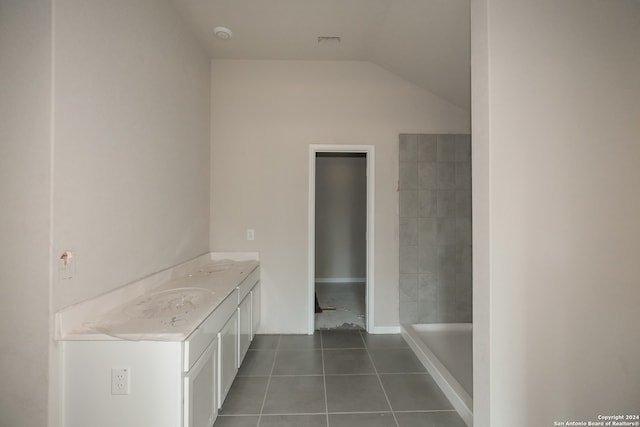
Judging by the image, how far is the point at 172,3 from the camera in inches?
85.4

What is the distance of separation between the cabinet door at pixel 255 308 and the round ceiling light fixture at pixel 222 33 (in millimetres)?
2425

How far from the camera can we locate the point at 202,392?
1.42 metres

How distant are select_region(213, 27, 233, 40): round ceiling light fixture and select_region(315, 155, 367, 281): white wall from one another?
317 centimetres

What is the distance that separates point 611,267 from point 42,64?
2.79 m

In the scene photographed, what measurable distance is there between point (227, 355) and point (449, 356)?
2.03 meters

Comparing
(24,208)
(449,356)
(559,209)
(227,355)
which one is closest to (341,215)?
(449,356)

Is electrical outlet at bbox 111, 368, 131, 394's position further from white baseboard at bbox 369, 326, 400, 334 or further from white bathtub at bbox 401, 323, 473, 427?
white baseboard at bbox 369, 326, 400, 334

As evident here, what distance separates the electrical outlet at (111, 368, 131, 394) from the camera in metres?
1.19

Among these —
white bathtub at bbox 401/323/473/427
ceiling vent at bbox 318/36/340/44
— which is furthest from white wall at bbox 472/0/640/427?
ceiling vent at bbox 318/36/340/44

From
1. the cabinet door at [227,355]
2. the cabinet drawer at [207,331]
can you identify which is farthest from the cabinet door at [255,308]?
the cabinet drawer at [207,331]

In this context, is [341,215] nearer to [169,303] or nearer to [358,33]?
[358,33]

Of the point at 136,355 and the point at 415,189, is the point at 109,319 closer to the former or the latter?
the point at 136,355

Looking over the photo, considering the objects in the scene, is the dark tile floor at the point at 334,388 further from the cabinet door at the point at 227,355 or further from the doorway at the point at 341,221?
the doorway at the point at 341,221

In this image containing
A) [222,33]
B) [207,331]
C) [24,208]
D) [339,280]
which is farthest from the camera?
[339,280]
